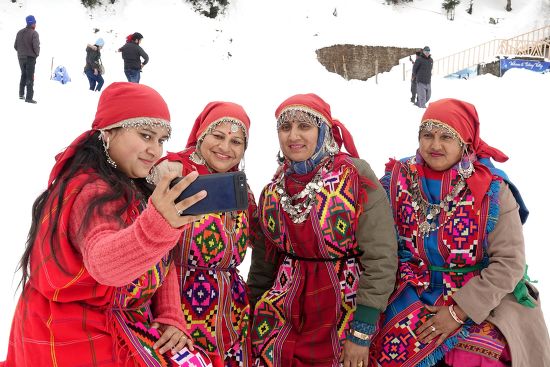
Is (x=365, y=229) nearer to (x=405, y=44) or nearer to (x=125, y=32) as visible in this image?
(x=125, y=32)

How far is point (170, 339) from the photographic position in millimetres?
1897

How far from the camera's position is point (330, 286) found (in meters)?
2.46

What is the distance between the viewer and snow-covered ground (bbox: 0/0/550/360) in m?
5.77

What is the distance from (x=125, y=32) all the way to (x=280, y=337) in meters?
18.3

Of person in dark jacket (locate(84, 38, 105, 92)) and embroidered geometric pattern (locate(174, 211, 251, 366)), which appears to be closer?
embroidered geometric pattern (locate(174, 211, 251, 366))

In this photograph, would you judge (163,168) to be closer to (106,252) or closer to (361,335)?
(106,252)

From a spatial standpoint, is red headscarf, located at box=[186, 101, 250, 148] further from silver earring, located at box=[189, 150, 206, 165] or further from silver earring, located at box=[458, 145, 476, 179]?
silver earring, located at box=[458, 145, 476, 179]

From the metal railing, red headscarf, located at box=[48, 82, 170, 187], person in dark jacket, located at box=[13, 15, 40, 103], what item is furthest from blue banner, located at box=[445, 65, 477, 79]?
red headscarf, located at box=[48, 82, 170, 187]

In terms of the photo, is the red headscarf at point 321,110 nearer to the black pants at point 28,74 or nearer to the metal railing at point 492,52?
the black pants at point 28,74

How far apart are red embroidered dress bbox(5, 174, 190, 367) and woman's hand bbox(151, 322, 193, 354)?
0.03 meters

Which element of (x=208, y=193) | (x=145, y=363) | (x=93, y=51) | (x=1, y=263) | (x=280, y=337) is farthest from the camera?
(x=93, y=51)

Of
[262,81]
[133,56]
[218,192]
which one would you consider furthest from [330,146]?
[262,81]

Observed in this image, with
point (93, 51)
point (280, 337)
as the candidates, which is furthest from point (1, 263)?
point (93, 51)

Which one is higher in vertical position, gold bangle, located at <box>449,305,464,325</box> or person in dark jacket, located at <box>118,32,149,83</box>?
person in dark jacket, located at <box>118,32,149,83</box>
